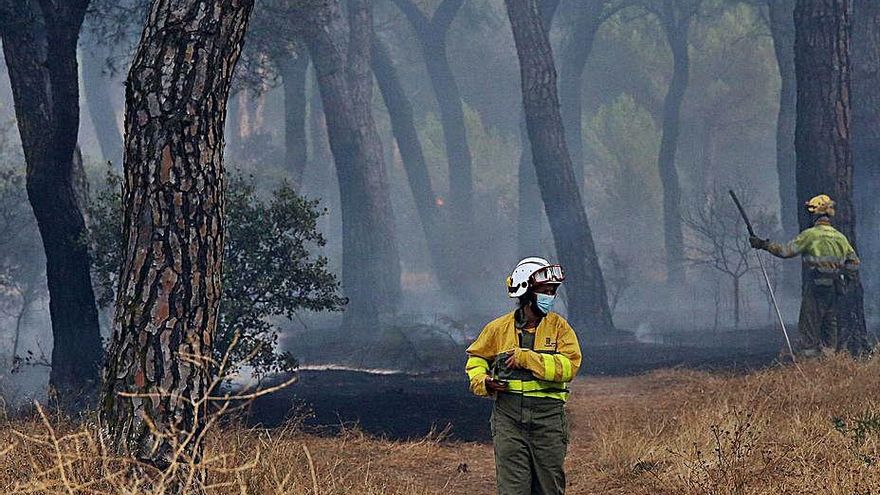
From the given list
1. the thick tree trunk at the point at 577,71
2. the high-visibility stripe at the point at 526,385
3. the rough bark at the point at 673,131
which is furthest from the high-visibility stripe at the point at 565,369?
the thick tree trunk at the point at 577,71

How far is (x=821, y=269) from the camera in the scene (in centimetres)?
1318

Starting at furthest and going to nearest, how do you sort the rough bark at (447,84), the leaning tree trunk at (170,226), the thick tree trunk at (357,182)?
1. the rough bark at (447,84)
2. the thick tree trunk at (357,182)
3. the leaning tree trunk at (170,226)

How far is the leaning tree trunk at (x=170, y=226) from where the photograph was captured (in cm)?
656

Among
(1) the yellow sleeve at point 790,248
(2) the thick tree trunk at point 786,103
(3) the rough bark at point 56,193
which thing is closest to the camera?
(3) the rough bark at point 56,193

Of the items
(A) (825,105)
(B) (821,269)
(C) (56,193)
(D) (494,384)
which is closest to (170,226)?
(D) (494,384)

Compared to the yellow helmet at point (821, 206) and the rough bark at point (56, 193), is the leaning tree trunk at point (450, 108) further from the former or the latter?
the rough bark at point (56, 193)

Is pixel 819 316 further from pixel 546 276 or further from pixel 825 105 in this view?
pixel 546 276

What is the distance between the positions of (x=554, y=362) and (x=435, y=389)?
8171 mm

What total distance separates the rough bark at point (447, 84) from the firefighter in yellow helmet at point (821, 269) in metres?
24.1

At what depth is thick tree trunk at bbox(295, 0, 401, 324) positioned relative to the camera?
23.0m

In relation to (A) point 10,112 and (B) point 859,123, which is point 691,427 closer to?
(B) point 859,123

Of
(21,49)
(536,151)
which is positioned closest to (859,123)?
(536,151)

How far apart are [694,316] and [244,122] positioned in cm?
1929

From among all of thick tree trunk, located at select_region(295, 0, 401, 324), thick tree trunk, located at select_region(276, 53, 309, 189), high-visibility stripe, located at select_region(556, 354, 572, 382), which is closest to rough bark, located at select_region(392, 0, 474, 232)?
thick tree trunk, located at select_region(276, 53, 309, 189)
